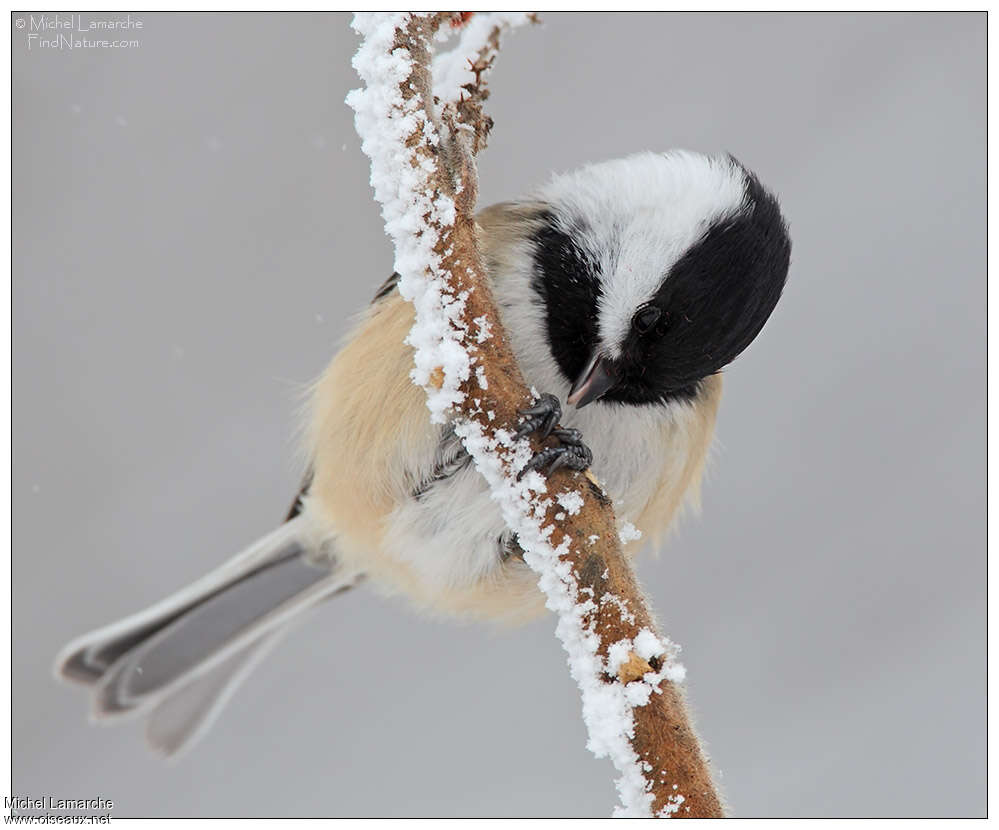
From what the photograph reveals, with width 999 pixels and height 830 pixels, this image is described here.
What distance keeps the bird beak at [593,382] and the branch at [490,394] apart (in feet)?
0.68

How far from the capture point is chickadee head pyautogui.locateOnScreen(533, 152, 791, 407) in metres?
1.27

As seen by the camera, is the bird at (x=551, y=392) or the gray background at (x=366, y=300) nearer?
the bird at (x=551, y=392)

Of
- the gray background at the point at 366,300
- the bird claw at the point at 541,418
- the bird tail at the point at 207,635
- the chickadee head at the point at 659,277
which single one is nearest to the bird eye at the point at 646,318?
the chickadee head at the point at 659,277

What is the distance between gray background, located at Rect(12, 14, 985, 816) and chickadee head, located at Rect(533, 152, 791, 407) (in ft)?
2.27

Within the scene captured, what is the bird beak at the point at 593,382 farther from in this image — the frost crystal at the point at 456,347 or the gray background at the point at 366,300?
the gray background at the point at 366,300

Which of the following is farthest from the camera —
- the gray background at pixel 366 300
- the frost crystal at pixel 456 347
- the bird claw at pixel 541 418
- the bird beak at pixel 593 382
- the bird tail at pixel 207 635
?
the gray background at pixel 366 300

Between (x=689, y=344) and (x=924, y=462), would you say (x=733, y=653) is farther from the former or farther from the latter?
(x=689, y=344)

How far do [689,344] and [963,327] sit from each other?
4.31ft

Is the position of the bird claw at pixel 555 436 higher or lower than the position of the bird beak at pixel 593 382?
lower

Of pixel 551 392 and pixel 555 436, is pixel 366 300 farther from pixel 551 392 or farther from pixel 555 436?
pixel 555 436

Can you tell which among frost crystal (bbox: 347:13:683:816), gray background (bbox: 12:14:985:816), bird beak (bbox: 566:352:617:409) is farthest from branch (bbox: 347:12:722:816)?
gray background (bbox: 12:14:985:816)

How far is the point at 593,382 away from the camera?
127 cm

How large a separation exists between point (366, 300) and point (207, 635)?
783 millimetres

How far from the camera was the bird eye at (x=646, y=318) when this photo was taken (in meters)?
1.27
